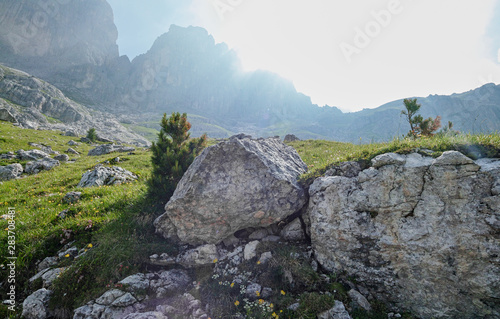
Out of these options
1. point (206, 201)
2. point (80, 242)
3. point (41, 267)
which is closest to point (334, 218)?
point (206, 201)

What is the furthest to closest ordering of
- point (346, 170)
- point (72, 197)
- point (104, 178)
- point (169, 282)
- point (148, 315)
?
point (104, 178) < point (72, 197) < point (346, 170) < point (169, 282) < point (148, 315)

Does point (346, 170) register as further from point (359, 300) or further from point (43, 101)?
point (43, 101)

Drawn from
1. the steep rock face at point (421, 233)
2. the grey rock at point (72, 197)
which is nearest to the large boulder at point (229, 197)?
the steep rock face at point (421, 233)

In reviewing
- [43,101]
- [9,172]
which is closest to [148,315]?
[9,172]

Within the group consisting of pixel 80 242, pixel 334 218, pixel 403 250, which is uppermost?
pixel 334 218

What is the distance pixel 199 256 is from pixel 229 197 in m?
2.45

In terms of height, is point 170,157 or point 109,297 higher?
point 170,157

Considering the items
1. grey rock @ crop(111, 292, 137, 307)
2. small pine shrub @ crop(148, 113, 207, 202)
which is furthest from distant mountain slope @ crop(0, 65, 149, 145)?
grey rock @ crop(111, 292, 137, 307)

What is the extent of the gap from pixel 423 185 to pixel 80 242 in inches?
491

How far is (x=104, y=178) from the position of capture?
1508cm

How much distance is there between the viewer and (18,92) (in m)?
135

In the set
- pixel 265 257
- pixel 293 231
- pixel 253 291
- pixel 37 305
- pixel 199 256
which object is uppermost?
pixel 293 231

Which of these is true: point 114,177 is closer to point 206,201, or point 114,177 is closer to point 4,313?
point 4,313

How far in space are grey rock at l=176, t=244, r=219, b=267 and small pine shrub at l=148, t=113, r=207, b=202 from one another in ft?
11.9
